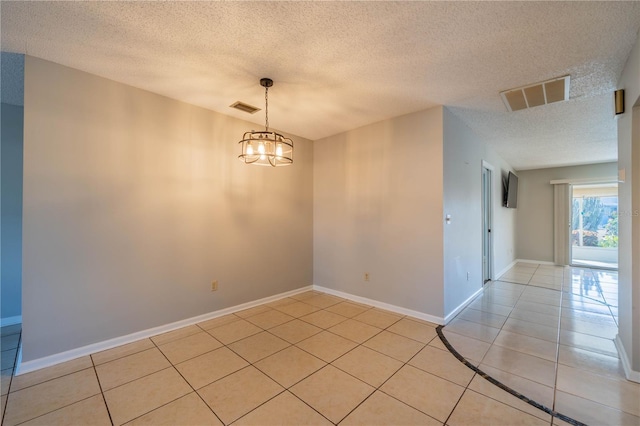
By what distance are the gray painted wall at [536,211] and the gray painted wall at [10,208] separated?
10.00 metres

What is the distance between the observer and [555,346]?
2590 millimetres

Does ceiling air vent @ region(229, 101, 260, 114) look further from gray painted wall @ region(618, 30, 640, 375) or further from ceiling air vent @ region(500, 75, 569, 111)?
gray painted wall @ region(618, 30, 640, 375)

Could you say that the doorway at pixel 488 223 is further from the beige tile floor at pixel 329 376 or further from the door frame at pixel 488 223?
the beige tile floor at pixel 329 376

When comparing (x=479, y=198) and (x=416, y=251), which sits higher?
(x=479, y=198)

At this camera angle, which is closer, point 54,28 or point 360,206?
point 54,28

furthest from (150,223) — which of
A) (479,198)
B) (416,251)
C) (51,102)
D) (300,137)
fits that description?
(479,198)

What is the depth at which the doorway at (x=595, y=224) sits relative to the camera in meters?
7.69

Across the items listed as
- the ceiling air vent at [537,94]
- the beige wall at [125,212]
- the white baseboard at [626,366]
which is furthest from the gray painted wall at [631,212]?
the beige wall at [125,212]

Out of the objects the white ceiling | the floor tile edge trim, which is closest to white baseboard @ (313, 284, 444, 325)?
the floor tile edge trim

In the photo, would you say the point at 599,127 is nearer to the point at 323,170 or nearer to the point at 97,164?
the point at 323,170

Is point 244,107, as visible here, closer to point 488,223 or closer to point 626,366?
point 626,366

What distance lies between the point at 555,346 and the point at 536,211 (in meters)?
5.97

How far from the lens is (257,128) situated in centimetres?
380

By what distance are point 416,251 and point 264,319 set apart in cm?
204
